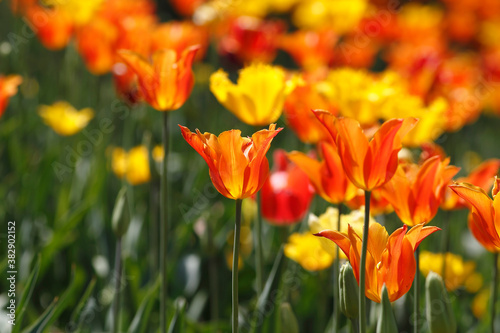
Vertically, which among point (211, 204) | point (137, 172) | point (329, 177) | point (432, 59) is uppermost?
point (329, 177)

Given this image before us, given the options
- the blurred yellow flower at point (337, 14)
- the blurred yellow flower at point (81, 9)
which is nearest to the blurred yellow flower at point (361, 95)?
the blurred yellow flower at point (81, 9)

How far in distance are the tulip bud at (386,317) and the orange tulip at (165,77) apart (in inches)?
25.1

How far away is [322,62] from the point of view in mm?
2975

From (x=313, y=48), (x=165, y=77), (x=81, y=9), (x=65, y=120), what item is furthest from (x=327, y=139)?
(x=81, y=9)

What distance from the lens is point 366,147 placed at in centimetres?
98

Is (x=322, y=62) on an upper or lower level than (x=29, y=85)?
upper

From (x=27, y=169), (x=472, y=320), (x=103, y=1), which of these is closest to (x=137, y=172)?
(x=27, y=169)

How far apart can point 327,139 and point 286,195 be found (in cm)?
19

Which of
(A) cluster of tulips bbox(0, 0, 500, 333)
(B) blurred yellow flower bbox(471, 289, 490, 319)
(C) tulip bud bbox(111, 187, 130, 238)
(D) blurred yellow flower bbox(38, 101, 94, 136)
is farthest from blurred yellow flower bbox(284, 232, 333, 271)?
(D) blurred yellow flower bbox(38, 101, 94, 136)

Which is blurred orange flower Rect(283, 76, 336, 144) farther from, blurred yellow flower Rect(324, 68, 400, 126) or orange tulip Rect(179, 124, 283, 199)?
orange tulip Rect(179, 124, 283, 199)

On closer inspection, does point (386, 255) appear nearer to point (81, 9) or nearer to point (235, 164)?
point (235, 164)

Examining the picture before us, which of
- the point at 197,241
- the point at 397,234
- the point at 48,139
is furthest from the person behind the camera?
the point at 48,139

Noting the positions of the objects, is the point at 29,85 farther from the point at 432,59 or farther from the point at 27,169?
the point at 432,59

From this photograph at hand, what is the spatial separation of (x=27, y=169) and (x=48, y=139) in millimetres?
498
